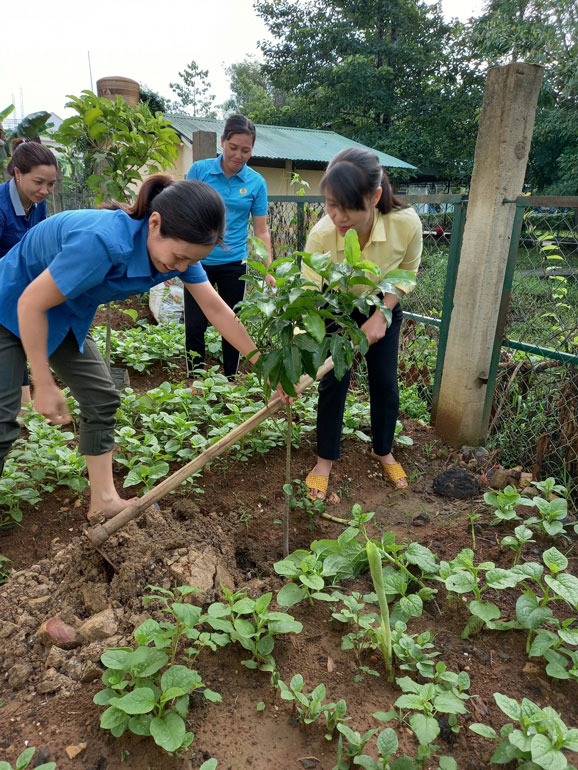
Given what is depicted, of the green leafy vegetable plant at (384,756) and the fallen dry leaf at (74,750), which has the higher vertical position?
the green leafy vegetable plant at (384,756)

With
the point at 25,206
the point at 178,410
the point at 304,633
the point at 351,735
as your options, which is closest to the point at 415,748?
the point at 351,735

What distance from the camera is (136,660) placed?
4.99 ft

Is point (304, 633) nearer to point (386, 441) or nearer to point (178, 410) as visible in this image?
point (386, 441)

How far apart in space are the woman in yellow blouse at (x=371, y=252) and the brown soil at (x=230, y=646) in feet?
0.69

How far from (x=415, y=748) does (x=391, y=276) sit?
1.40 meters

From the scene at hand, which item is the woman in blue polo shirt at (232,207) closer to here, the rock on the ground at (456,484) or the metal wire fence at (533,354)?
the metal wire fence at (533,354)

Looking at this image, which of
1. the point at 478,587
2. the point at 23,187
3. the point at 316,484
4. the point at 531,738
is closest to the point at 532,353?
the point at 316,484

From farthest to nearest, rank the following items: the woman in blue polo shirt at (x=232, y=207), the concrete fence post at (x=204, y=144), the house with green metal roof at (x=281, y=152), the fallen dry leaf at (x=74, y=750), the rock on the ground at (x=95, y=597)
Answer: the house with green metal roof at (x=281, y=152)
the concrete fence post at (x=204, y=144)
the woman in blue polo shirt at (x=232, y=207)
the rock on the ground at (x=95, y=597)
the fallen dry leaf at (x=74, y=750)

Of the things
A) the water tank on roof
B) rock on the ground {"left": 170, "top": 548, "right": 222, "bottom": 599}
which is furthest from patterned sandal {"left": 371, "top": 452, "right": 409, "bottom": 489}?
the water tank on roof

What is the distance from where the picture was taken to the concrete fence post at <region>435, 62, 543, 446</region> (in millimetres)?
2836

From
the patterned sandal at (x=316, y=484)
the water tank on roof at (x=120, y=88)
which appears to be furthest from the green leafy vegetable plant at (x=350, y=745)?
the water tank on roof at (x=120, y=88)

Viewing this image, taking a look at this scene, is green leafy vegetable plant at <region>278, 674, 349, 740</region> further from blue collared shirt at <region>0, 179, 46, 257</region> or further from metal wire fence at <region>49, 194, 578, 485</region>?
blue collared shirt at <region>0, 179, 46, 257</region>

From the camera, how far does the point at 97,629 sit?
5.90 ft

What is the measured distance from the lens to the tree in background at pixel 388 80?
20.7m
